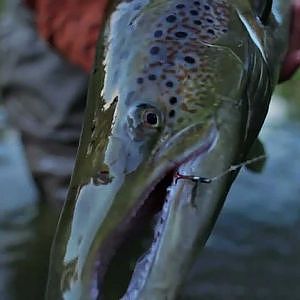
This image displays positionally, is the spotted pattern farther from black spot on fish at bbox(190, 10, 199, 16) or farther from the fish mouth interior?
the fish mouth interior

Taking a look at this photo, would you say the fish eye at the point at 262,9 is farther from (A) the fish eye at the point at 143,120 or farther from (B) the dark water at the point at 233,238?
(B) the dark water at the point at 233,238

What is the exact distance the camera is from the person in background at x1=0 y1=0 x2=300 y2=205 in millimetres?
2635

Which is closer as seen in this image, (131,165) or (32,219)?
(131,165)

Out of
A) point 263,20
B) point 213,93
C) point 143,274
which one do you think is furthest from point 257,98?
point 143,274

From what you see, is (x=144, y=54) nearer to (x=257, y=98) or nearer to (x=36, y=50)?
(x=257, y=98)

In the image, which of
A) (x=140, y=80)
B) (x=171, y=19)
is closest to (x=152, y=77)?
(x=140, y=80)

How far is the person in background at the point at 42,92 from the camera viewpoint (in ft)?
8.64

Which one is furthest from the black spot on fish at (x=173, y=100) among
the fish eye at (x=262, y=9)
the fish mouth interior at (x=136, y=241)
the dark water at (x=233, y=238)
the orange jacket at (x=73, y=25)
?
the dark water at (x=233, y=238)

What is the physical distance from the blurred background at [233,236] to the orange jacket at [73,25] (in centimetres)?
53

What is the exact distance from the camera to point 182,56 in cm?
129

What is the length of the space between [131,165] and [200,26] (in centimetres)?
27

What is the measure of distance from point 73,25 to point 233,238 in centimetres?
77

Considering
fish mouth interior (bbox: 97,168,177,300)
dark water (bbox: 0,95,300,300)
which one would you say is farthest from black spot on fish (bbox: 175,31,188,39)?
dark water (bbox: 0,95,300,300)

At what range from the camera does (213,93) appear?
128cm
